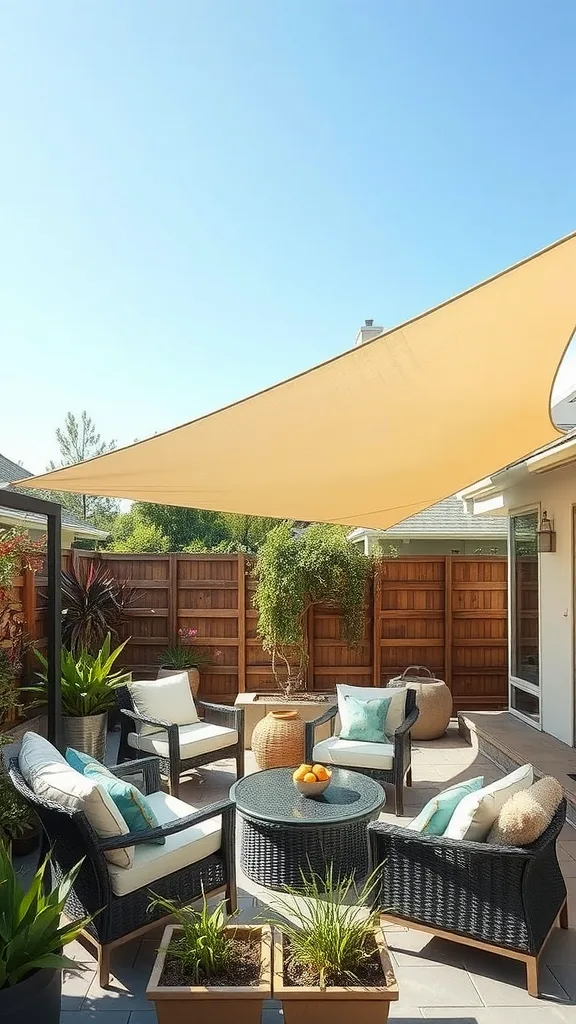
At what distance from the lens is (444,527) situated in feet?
35.8

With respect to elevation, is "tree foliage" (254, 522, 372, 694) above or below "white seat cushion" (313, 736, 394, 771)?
above

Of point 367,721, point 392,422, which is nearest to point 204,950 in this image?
point 392,422

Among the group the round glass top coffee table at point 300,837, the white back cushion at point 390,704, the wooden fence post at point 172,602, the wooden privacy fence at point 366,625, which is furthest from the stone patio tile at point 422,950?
the wooden fence post at point 172,602

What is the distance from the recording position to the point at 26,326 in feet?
59.1

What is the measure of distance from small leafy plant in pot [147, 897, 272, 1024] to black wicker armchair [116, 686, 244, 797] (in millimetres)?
2813

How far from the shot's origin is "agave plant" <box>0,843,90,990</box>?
7.57 ft

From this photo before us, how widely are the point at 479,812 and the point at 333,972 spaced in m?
1.01

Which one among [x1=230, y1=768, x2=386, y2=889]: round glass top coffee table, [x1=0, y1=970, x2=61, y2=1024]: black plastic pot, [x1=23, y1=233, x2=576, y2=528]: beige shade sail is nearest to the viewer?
[x1=0, y1=970, x2=61, y2=1024]: black plastic pot

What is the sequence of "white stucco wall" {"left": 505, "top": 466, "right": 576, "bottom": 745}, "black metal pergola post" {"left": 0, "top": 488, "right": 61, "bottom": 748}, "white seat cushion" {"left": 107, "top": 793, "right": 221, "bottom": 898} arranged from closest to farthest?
"white seat cushion" {"left": 107, "top": 793, "right": 221, "bottom": 898}
"black metal pergola post" {"left": 0, "top": 488, "right": 61, "bottom": 748}
"white stucco wall" {"left": 505, "top": 466, "right": 576, "bottom": 745}

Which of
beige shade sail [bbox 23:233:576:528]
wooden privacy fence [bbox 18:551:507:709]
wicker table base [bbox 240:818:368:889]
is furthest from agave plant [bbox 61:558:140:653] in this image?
wicker table base [bbox 240:818:368:889]

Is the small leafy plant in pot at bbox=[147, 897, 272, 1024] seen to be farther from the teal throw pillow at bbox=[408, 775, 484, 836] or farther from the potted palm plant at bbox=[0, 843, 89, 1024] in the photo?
the teal throw pillow at bbox=[408, 775, 484, 836]

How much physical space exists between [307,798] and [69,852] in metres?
1.60

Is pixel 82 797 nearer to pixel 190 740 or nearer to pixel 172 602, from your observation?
pixel 190 740

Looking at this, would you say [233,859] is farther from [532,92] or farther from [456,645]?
[532,92]
